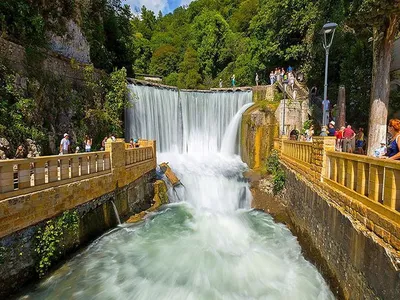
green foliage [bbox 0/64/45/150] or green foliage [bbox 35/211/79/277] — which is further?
green foliage [bbox 0/64/45/150]

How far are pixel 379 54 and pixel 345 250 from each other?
9392mm

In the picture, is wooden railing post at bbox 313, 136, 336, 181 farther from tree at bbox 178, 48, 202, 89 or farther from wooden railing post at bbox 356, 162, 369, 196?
tree at bbox 178, 48, 202, 89

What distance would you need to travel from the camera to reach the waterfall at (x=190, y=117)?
74.8 feet


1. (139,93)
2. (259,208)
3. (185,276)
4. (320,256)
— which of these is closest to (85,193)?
(185,276)

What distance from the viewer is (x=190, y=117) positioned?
24891 mm

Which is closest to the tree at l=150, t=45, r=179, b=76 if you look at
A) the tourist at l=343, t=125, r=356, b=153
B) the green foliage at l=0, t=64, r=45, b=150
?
the green foliage at l=0, t=64, r=45, b=150

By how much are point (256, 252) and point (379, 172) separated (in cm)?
529

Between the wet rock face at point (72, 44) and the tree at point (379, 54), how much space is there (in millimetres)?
14479

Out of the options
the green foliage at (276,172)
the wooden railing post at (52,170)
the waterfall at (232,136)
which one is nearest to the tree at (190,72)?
the waterfall at (232,136)

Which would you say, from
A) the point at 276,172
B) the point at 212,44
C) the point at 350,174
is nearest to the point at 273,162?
the point at 276,172

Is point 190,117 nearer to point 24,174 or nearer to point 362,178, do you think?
point 24,174

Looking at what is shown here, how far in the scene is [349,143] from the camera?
10906 millimetres

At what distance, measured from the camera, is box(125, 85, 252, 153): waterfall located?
22797mm

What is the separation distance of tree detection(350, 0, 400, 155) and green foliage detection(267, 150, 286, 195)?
4.37 meters
